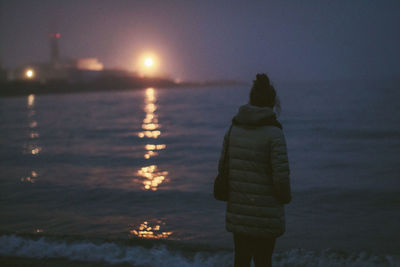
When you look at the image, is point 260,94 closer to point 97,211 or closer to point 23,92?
point 97,211

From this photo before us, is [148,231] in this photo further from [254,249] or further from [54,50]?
[54,50]

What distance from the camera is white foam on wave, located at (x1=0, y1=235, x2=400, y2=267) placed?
5605 millimetres

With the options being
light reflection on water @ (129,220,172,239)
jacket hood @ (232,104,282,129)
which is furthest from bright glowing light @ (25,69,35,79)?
jacket hood @ (232,104,282,129)

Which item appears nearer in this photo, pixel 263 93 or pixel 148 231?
pixel 263 93

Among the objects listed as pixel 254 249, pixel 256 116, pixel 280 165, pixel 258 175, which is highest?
pixel 256 116

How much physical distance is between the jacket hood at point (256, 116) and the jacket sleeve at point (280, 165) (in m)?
0.14

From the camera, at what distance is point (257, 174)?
3.19 meters

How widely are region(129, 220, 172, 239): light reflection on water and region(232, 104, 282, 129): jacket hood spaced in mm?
4645

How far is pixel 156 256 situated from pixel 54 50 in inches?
7453

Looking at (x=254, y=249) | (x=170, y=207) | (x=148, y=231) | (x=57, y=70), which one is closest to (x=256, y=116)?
(x=254, y=249)

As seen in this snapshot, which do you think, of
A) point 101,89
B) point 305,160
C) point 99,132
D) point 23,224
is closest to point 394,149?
point 305,160

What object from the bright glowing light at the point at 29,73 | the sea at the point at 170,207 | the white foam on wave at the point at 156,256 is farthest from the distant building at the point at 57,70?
the white foam on wave at the point at 156,256

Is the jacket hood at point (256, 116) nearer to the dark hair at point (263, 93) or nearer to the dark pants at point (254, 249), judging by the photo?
the dark hair at point (263, 93)

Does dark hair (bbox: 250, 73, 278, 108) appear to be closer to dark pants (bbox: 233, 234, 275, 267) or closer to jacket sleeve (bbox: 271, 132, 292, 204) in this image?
jacket sleeve (bbox: 271, 132, 292, 204)
